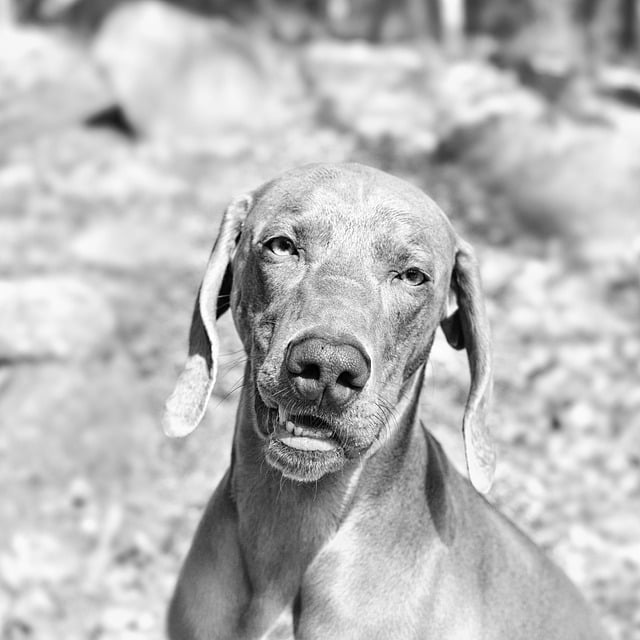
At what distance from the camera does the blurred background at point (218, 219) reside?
6.20 metres

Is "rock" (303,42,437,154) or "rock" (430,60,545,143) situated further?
"rock" (303,42,437,154)

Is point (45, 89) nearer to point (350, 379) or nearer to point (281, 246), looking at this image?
point (281, 246)

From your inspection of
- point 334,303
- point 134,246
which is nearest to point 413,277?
point 334,303

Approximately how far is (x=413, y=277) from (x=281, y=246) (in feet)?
1.39

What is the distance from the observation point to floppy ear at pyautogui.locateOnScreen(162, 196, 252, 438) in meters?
3.65

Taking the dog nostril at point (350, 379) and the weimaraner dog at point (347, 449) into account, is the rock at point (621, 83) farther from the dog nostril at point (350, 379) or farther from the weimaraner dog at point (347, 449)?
the dog nostril at point (350, 379)

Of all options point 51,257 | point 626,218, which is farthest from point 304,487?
point 626,218

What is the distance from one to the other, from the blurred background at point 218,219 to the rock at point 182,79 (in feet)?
0.10

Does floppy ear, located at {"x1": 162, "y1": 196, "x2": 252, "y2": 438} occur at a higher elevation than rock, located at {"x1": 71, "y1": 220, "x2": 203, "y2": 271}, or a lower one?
higher

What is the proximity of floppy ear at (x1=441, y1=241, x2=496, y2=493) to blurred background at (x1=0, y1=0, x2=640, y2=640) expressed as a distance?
805 millimetres

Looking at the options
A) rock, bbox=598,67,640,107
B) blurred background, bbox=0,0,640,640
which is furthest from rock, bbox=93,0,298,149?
rock, bbox=598,67,640,107

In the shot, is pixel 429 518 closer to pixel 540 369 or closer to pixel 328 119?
pixel 540 369

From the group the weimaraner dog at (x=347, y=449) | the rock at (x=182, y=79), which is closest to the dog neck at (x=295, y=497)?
the weimaraner dog at (x=347, y=449)

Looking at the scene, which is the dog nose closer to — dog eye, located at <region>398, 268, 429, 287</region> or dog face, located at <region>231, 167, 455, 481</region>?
dog face, located at <region>231, 167, 455, 481</region>
